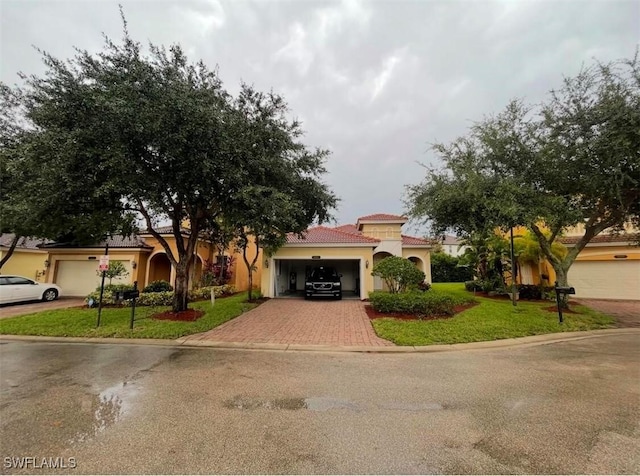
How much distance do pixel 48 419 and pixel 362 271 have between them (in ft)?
45.1

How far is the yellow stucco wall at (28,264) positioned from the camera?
18.1m

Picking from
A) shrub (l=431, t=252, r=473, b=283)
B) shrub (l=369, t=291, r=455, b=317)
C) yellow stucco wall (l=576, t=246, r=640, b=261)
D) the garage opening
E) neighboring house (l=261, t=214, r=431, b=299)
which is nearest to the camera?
shrub (l=369, t=291, r=455, b=317)

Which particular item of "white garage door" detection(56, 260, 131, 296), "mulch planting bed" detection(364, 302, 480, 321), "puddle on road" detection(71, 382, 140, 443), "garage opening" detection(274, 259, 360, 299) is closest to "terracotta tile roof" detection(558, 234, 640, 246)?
"mulch planting bed" detection(364, 302, 480, 321)

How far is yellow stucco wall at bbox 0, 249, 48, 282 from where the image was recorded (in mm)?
18094

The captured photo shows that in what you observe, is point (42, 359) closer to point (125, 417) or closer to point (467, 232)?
point (125, 417)

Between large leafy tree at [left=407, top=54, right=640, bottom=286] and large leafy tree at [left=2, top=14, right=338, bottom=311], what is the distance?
7.58 metres

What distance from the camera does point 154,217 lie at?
10.7 metres

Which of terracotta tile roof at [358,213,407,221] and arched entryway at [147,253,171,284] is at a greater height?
terracotta tile roof at [358,213,407,221]

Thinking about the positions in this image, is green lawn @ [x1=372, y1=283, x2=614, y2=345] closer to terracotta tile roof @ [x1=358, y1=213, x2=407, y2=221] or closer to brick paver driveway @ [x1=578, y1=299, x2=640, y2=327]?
brick paver driveway @ [x1=578, y1=299, x2=640, y2=327]

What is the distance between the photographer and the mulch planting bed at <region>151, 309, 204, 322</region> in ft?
32.2

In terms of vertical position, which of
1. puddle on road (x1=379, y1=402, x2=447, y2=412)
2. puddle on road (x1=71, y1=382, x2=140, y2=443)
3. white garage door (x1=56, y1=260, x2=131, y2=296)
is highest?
white garage door (x1=56, y1=260, x2=131, y2=296)

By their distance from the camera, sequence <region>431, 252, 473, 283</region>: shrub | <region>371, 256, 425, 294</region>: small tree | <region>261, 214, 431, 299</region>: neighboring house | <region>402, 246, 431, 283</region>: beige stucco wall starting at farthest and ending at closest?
<region>431, 252, 473, 283</region>: shrub, <region>402, 246, 431, 283</region>: beige stucco wall, <region>261, 214, 431, 299</region>: neighboring house, <region>371, 256, 425, 294</region>: small tree

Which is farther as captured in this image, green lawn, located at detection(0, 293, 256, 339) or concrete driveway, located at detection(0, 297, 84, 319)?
concrete driveway, located at detection(0, 297, 84, 319)

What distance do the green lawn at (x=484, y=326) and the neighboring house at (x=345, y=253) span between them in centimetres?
627
